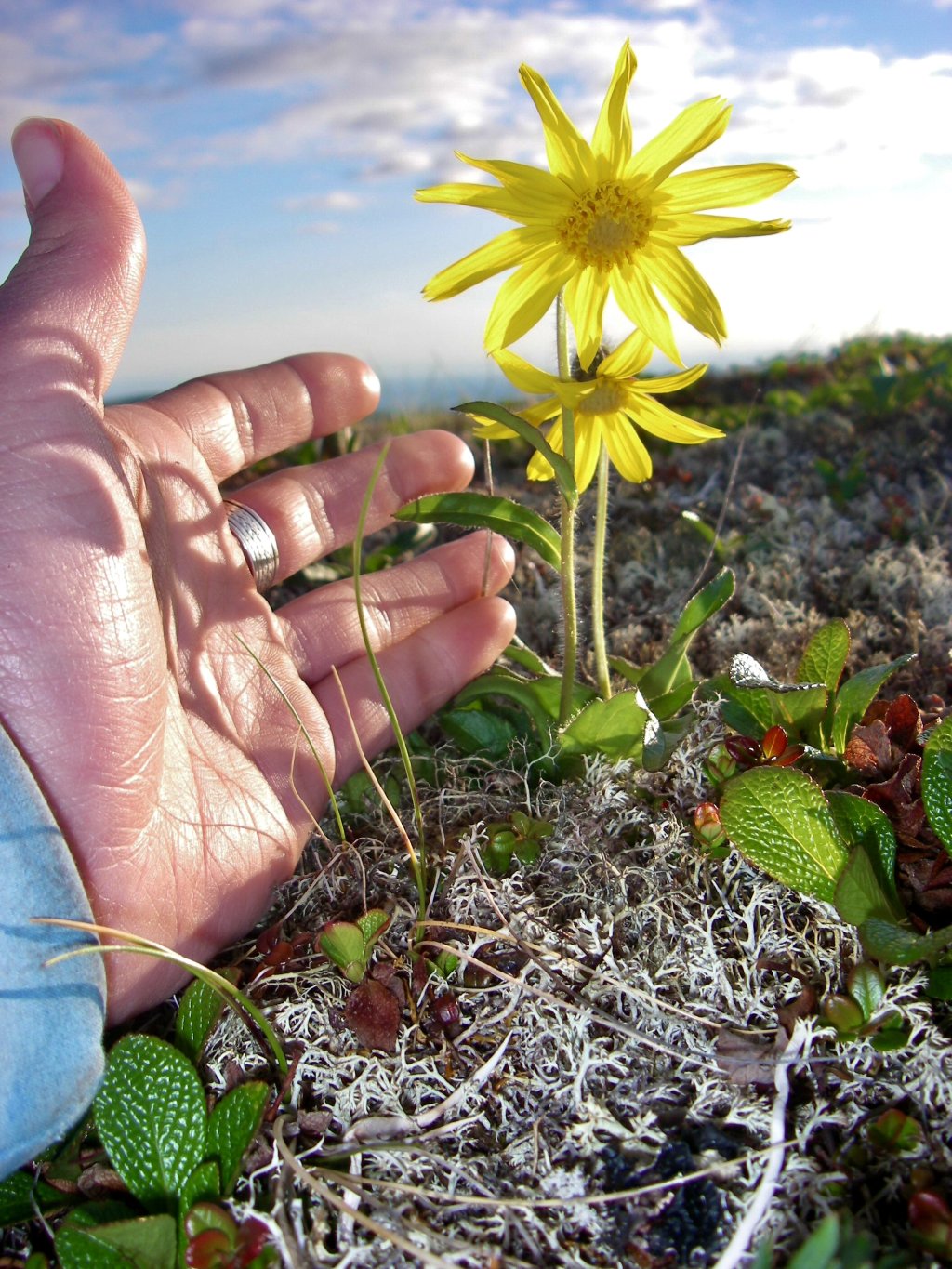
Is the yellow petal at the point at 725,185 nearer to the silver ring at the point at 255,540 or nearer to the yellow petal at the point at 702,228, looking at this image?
the yellow petal at the point at 702,228

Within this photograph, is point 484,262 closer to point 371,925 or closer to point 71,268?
point 71,268

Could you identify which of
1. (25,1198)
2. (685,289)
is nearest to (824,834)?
(685,289)

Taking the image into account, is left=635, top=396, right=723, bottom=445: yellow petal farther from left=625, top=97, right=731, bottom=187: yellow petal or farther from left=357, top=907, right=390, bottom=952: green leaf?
left=357, top=907, right=390, bottom=952: green leaf

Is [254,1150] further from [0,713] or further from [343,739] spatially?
[343,739]

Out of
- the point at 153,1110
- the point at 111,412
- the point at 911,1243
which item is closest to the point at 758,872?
the point at 911,1243

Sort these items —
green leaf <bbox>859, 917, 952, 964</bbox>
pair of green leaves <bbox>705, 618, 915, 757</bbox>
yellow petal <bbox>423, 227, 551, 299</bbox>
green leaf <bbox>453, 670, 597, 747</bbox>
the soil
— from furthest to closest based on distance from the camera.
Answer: green leaf <bbox>453, 670, 597, 747</bbox> → pair of green leaves <bbox>705, 618, 915, 757</bbox> → yellow petal <bbox>423, 227, 551, 299</bbox> → green leaf <bbox>859, 917, 952, 964</bbox> → the soil

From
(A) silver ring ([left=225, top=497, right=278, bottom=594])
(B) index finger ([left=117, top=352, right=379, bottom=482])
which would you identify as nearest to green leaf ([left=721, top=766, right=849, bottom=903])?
(A) silver ring ([left=225, top=497, right=278, bottom=594])
